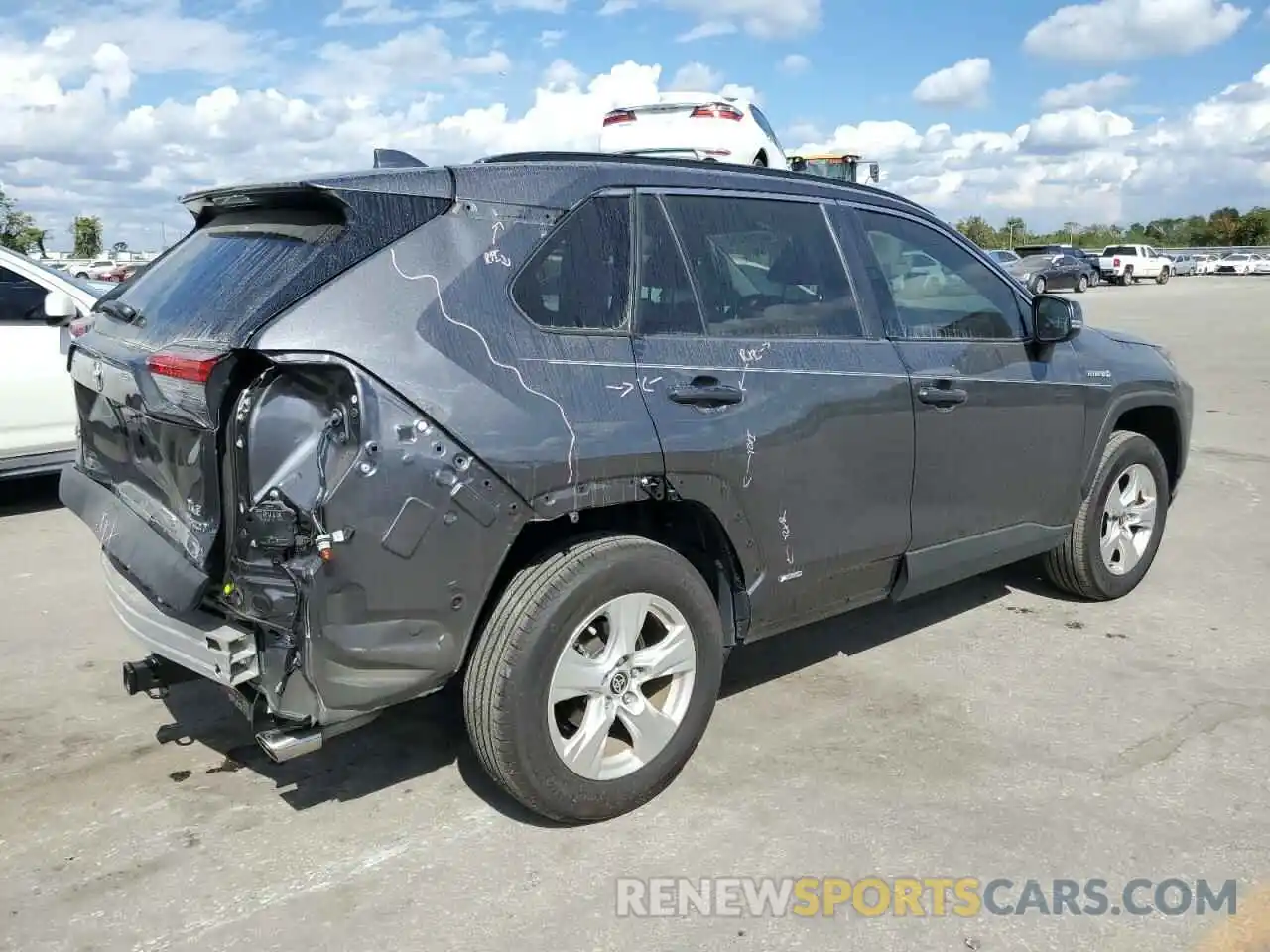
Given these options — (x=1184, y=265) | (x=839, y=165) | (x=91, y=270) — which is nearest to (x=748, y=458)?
(x=839, y=165)

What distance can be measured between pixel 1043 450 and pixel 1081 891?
220 cm

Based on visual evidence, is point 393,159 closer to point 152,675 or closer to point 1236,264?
point 152,675

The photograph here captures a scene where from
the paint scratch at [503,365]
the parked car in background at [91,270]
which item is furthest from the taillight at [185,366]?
the parked car in background at [91,270]

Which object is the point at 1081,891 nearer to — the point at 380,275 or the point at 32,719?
the point at 380,275

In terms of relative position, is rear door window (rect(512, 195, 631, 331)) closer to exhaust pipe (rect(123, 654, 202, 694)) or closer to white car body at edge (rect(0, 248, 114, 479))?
exhaust pipe (rect(123, 654, 202, 694))

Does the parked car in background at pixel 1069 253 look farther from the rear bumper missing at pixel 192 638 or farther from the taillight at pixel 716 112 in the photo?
the rear bumper missing at pixel 192 638

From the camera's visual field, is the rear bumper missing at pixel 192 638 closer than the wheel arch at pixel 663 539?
Yes

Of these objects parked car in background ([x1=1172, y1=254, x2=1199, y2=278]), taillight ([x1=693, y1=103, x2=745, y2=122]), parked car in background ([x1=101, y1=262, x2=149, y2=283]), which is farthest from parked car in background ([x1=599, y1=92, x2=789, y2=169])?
parked car in background ([x1=1172, y1=254, x2=1199, y2=278])

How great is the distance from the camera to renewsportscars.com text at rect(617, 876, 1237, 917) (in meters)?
2.96

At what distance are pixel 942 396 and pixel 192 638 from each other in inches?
108

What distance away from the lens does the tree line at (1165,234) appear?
3273 inches

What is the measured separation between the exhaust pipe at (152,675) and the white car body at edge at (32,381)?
4061mm

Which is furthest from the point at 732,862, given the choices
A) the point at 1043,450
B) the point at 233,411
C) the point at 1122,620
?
the point at 1122,620

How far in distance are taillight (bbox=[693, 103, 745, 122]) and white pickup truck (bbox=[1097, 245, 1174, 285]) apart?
41.8 m
